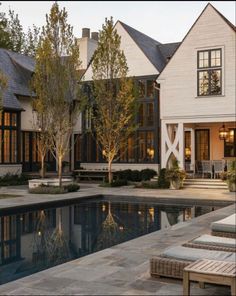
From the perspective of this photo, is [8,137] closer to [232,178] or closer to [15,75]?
[15,75]

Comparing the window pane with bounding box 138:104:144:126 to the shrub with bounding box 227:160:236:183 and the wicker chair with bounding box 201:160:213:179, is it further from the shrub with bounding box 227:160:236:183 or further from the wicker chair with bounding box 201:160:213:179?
the shrub with bounding box 227:160:236:183

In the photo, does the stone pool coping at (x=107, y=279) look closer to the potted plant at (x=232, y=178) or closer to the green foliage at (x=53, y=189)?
the green foliage at (x=53, y=189)

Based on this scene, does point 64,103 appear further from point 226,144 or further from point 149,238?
point 149,238

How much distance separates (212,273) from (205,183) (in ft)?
52.3

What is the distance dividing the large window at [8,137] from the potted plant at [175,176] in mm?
9628

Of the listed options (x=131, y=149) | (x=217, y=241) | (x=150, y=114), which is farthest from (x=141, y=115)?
(x=217, y=241)

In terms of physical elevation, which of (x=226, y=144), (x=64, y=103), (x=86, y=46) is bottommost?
(x=226, y=144)

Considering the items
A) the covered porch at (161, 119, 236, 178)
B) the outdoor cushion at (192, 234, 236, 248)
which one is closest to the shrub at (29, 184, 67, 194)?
the covered porch at (161, 119, 236, 178)

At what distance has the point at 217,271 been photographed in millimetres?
4703

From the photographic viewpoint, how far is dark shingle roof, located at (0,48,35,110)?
967 inches

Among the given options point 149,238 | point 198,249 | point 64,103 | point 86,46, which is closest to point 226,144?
point 64,103

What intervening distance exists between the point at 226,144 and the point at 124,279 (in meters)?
18.3

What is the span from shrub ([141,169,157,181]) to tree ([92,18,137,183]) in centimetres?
241

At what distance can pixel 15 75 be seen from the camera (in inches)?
1057
